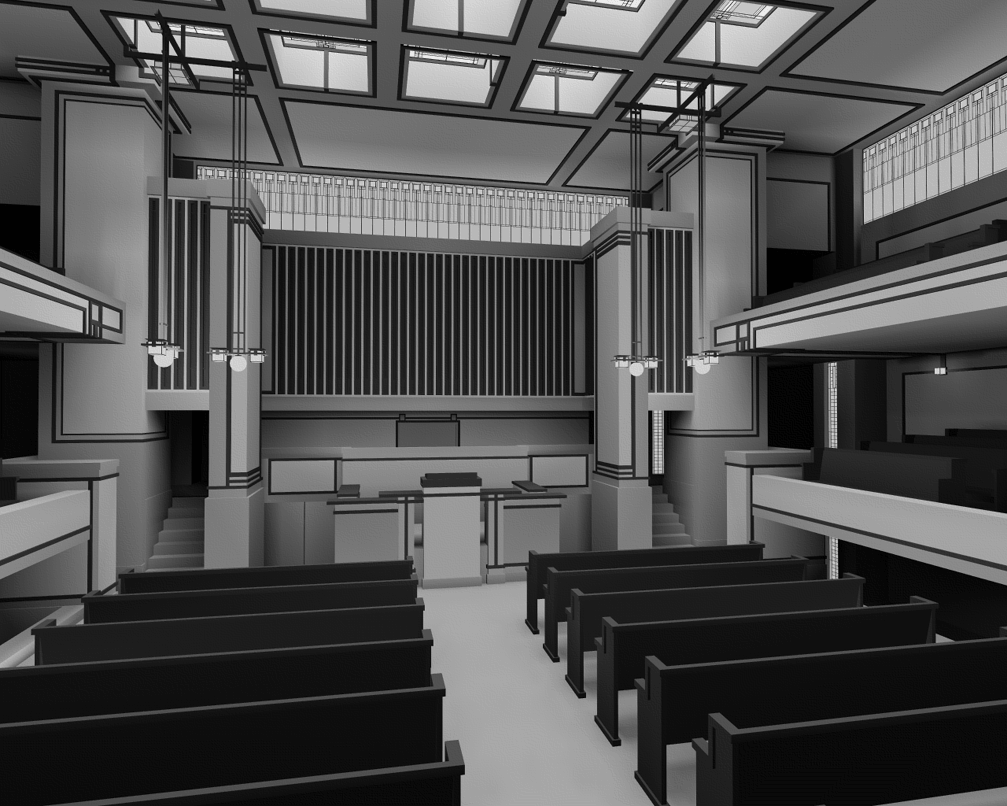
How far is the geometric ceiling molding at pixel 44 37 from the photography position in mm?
6668

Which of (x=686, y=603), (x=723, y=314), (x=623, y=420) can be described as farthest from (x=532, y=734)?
(x=723, y=314)

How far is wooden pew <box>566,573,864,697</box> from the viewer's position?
4891 millimetres

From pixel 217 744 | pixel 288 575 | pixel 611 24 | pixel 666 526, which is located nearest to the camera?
pixel 217 744

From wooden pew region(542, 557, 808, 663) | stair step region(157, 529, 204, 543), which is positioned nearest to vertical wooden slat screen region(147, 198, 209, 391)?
stair step region(157, 529, 204, 543)

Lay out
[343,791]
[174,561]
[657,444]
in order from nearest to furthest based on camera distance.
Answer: [343,791]
[174,561]
[657,444]

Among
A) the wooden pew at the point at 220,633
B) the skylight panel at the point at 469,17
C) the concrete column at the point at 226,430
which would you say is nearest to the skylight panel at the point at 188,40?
the concrete column at the point at 226,430

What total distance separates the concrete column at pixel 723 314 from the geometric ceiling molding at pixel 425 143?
231 cm

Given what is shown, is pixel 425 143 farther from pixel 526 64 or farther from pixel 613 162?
pixel 613 162

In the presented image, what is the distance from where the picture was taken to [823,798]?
292 centimetres

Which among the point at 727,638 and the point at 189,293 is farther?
the point at 189,293

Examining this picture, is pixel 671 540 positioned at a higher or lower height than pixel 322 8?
lower

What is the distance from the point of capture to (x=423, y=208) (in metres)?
10.9

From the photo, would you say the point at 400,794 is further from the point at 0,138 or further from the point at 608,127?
the point at 0,138

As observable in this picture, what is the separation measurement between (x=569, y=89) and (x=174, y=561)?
7.96m
